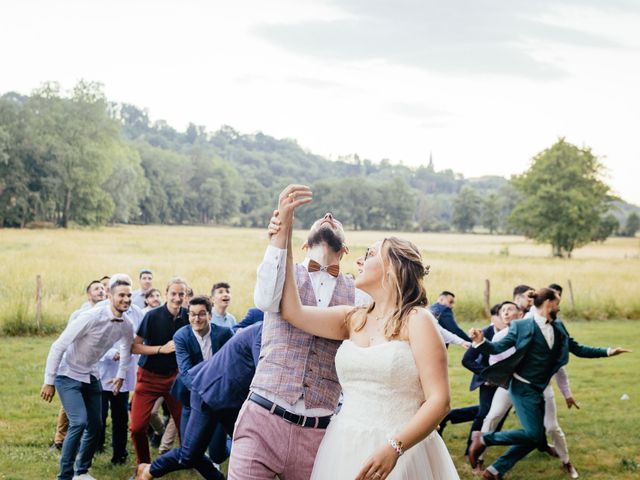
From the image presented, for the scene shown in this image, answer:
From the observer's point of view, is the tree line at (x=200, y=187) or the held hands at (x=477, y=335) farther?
the tree line at (x=200, y=187)

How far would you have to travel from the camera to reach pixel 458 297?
966 inches

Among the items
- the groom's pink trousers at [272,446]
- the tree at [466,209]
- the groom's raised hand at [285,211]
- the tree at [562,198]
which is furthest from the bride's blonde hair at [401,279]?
the tree at [466,209]

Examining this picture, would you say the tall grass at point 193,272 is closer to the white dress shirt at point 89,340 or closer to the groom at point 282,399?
the white dress shirt at point 89,340

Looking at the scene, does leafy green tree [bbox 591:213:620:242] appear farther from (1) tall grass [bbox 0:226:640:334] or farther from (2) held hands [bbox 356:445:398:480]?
(2) held hands [bbox 356:445:398:480]

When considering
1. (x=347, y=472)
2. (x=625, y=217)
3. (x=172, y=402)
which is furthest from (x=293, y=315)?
(x=625, y=217)

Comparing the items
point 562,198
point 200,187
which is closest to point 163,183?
point 200,187

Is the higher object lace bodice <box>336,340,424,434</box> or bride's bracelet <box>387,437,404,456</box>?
lace bodice <box>336,340,424,434</box>

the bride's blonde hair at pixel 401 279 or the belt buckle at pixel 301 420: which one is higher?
the bride's blonde hair at pixel 401 279

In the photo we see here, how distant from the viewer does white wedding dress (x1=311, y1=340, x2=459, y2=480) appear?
3.62 meters

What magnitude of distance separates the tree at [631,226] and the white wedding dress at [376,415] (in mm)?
73352

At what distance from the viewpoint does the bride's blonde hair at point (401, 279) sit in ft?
11.9

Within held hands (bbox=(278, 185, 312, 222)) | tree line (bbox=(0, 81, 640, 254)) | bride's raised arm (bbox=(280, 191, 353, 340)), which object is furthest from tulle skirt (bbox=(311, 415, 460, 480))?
tree line (bbox=(0, 81, 640, 254))

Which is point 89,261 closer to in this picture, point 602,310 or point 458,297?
point 458,297

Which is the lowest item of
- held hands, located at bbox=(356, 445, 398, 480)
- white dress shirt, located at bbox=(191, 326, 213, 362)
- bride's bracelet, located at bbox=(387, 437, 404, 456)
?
white dress shirt, located at bbox=(191, 326, 213, 362)
